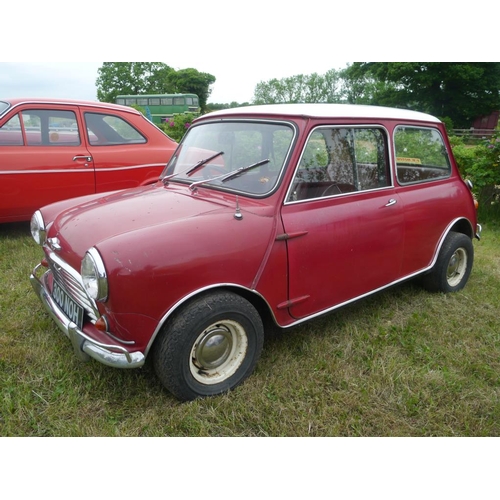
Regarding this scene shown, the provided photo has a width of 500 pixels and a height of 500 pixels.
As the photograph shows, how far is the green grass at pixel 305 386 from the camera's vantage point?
7.66 ft

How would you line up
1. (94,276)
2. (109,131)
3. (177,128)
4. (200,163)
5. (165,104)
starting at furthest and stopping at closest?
(165,104) < (177,128) < (109,131) < (200,163) < (94,276)

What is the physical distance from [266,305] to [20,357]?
1.71m

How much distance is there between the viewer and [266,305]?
2619 millimetres

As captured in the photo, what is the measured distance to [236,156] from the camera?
2.99 m

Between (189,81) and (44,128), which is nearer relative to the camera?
(44,128)

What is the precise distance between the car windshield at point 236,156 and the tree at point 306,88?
160ft

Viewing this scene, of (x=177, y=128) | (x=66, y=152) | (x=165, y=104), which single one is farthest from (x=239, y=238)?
(x=165, y=104)

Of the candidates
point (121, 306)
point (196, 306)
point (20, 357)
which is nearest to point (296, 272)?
point (196, 306)

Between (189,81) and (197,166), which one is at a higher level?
(189,81)

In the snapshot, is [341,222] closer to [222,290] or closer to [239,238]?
[239,238]

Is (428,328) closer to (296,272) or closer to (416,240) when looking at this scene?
(416,240)

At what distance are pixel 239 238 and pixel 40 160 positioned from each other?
3953mm

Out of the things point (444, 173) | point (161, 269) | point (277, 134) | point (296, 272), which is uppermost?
point (277, 134)

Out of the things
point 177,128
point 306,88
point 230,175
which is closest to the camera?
point 230,175
